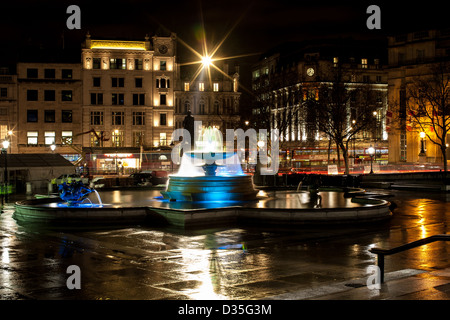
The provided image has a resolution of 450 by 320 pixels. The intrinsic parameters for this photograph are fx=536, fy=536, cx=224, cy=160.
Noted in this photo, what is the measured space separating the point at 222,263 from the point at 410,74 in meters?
64.6

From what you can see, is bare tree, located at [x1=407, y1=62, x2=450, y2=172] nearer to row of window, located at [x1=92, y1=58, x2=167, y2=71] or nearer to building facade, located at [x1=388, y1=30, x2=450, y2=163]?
building facade, located at [x1=388, y1=30, x2=450, y2=163]

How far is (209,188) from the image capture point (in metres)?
22.4

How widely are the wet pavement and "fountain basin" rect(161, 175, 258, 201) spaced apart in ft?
15.4

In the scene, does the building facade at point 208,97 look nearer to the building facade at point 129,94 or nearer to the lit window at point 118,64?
the building facade at point 129,94

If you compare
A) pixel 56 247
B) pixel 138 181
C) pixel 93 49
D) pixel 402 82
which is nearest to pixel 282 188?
pixel 138 181

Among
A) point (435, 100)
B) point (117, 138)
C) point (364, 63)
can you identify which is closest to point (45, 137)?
point (117, 138)

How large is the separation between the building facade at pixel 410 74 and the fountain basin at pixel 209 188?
4514 centimetres

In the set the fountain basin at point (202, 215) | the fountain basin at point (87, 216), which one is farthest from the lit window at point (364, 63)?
→ the fountain basin at point (87, 216)

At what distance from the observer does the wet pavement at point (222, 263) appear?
8992mm

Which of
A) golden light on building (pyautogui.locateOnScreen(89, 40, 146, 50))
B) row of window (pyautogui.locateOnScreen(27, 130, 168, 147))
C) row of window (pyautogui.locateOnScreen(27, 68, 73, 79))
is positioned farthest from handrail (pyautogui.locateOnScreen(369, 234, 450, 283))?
row of window (pyautogui.locateOnScreen(27, 68, 73, 79))

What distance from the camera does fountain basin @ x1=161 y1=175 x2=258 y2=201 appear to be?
2238 cm

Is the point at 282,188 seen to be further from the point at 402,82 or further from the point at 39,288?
the point at 402,82

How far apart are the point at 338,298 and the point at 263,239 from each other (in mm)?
7154

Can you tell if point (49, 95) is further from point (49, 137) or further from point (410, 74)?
point (410, 74)
